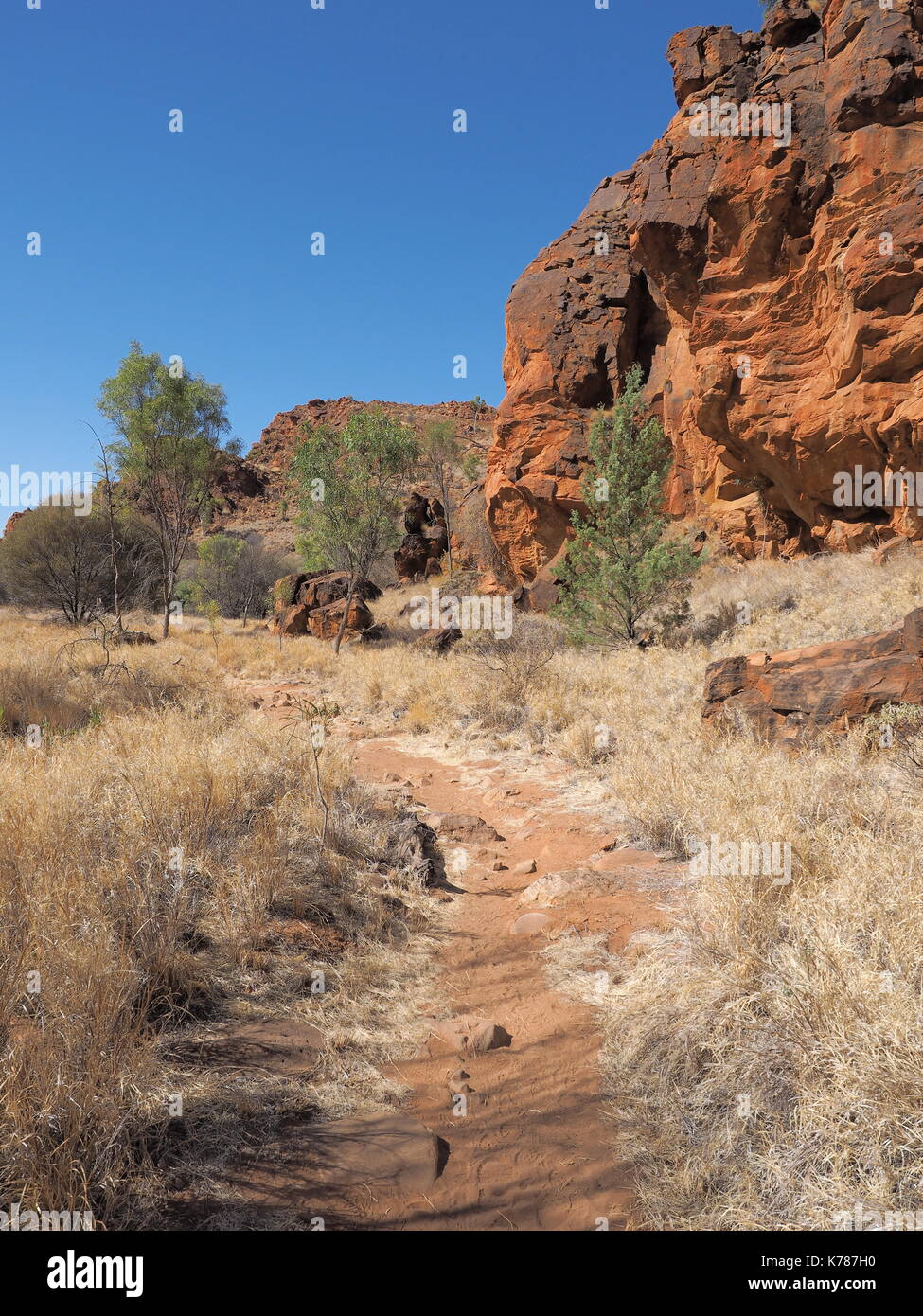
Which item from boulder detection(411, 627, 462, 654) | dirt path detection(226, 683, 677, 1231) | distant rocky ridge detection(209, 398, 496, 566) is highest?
distant rocky ridge detection(209, 398, 496, 566)

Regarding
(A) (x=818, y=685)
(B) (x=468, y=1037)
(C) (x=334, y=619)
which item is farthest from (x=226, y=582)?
(B) (x=468, y=1037)

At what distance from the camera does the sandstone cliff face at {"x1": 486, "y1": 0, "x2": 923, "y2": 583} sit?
1098 centimetres

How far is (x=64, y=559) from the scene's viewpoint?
2495cm

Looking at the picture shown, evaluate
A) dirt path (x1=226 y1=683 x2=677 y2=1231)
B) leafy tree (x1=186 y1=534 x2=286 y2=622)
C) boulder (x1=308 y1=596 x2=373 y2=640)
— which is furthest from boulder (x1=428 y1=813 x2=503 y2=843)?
leafy tree (x1=186 y1=534 x2=286 y2=622)

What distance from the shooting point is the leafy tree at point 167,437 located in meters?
20.4

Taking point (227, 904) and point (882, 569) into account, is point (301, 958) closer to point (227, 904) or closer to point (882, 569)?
point (227, 904)

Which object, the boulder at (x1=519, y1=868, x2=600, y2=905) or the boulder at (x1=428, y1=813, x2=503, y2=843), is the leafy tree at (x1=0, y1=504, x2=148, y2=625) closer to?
the boulder at (x1=428, y1=813, x2=503, y2=843)

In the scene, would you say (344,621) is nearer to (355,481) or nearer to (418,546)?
(355,481)

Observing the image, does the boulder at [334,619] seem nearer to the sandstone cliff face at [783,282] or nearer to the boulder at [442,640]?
the boulder at [442,640]

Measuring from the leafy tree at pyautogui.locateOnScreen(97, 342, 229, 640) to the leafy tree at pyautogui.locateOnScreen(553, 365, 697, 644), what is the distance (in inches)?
511

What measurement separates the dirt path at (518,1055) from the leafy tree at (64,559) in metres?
23.9

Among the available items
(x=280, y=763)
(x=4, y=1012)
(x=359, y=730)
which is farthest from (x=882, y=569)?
(x=4, y=1012)

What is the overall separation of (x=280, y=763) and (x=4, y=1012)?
2.99 meters

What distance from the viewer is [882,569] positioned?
10047 mm
